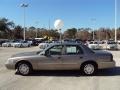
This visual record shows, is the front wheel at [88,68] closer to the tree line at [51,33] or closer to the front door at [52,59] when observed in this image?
the front door at [52,59]

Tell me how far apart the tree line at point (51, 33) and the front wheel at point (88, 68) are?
9126 cm

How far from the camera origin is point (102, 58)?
13117 millimetres

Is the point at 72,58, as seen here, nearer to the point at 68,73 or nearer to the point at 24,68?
the point at 68,73

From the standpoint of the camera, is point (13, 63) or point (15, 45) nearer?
point (13, 63)

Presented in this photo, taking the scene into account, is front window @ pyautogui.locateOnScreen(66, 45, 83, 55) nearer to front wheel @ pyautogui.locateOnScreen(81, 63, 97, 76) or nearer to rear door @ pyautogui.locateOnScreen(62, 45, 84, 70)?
rear door @ pyautogui.locateOnScreen(62, 45, 84, 70)

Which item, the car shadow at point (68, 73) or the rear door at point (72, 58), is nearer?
the rear door at point (72, 58)

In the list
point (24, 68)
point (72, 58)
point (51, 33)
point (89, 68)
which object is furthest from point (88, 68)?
point (51, 33)

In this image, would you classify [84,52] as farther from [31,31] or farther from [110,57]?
[31,31]

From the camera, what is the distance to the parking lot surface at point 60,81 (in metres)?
10.2

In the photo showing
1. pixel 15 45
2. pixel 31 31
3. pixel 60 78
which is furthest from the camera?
pixel 31 31

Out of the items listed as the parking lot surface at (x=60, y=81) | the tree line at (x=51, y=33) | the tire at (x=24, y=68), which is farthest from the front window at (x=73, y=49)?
the tree line at (x=51, y=33)

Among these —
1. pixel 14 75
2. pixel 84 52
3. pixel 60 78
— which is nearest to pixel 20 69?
pixel 14 75

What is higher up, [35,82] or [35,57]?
[35,57]

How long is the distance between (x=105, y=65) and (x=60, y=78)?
2316 mm
